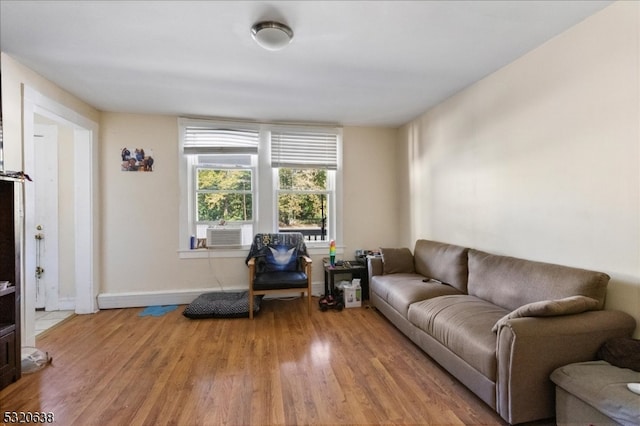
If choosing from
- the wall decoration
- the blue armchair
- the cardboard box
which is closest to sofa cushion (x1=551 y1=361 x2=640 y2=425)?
the cardboard box

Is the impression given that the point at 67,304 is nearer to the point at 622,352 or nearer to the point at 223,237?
the point at 223,237

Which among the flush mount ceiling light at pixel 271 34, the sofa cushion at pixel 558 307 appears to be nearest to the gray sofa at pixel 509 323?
the sofa cushion at pixel 558 307

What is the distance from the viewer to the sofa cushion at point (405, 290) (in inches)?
104

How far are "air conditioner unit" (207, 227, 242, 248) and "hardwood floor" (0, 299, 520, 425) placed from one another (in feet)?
3.46

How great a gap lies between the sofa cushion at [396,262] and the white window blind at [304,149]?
1.46 meters

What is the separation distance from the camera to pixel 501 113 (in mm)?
2570

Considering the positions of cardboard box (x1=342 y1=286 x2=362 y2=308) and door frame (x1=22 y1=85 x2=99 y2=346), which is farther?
cardboard box (x1=342 y1=286 x2=362 y2=308)

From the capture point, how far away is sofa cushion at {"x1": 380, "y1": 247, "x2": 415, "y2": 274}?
11.5ft

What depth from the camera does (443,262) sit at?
302 centimetres

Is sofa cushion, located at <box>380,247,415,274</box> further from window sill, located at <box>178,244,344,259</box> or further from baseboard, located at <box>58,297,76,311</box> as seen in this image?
baseboard, located at <box>58,297,76,311</box>

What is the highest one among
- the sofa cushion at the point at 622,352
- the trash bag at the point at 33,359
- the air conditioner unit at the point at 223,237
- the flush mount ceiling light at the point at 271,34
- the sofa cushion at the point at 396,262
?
the flush mount ceiling light at the point at 271,34

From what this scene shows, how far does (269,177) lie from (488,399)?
129 inches

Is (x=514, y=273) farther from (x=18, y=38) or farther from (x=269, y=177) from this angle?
(x=18, y=38)

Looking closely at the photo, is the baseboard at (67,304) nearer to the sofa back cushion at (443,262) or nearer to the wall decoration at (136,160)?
the wall decoration at (136,160)
